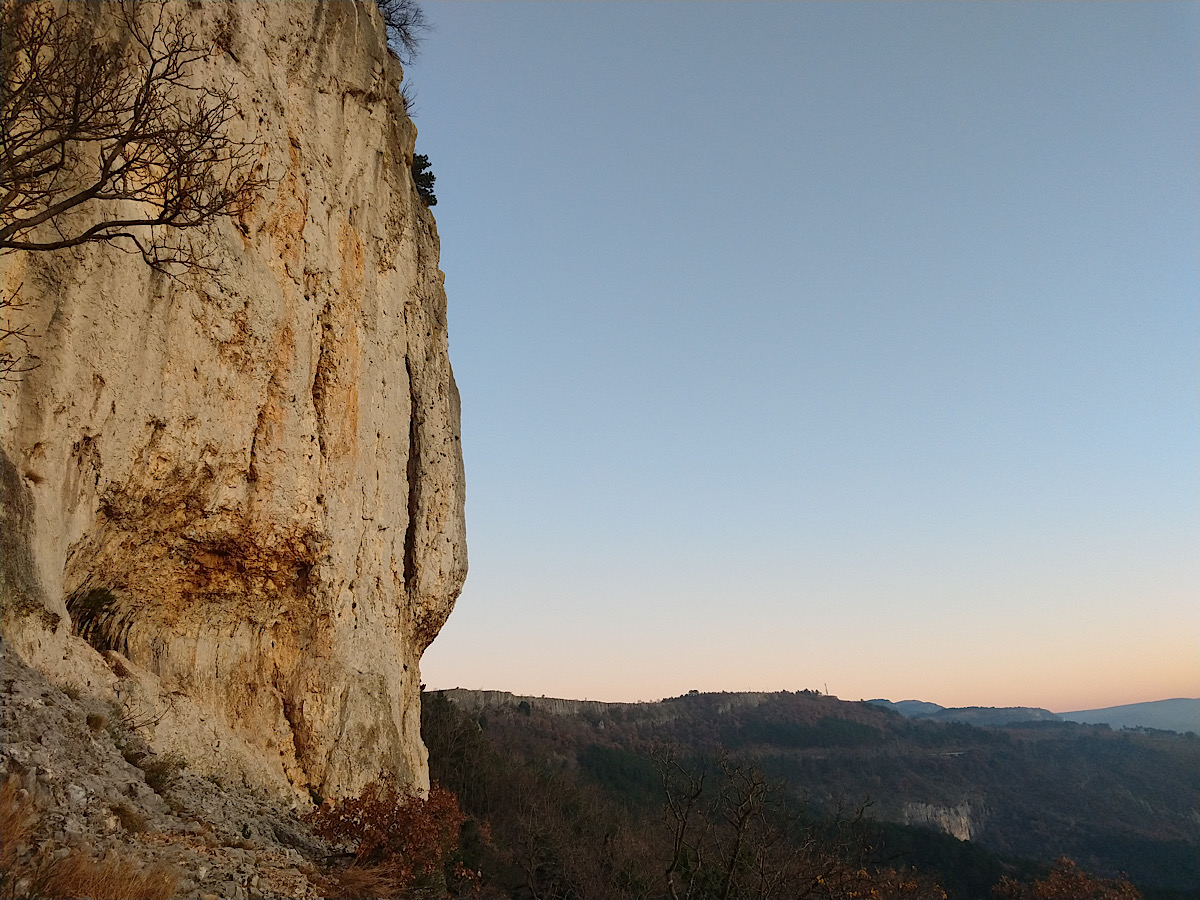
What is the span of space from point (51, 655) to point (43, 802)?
2.37 metres

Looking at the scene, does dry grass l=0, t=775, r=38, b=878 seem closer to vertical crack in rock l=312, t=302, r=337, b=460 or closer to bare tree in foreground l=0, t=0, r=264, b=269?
bare tree in foreground l=0, t=0, r=264, b=269

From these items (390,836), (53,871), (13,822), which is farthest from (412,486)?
(53,871)

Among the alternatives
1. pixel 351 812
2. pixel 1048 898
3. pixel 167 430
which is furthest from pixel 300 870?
pixel 1048 898

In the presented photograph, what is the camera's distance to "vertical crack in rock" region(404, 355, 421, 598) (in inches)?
590

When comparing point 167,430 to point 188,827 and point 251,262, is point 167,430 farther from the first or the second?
point 188,827

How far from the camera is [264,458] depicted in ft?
34.3

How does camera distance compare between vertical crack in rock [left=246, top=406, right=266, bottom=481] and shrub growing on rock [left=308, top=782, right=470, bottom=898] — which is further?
vertical crack in rock [left=246, top=406, right=266, bottom=481]

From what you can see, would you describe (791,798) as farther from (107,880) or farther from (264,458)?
(107,880)

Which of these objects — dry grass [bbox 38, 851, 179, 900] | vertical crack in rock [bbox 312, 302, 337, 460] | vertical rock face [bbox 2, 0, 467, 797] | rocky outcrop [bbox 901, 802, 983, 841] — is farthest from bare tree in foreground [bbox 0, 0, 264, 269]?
rocky outcrop [bbox 901, 802, 983, 841]

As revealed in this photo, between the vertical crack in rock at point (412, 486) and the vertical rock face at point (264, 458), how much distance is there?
42 millimetres

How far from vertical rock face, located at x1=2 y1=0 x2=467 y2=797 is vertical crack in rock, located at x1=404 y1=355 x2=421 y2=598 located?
42 millimetres

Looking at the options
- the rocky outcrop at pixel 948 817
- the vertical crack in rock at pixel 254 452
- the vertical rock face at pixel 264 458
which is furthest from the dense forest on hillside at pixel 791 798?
the vertical crack in rock at pixel 254 452

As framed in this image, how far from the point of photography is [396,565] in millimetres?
14234

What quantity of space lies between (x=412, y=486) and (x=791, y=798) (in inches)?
2284
